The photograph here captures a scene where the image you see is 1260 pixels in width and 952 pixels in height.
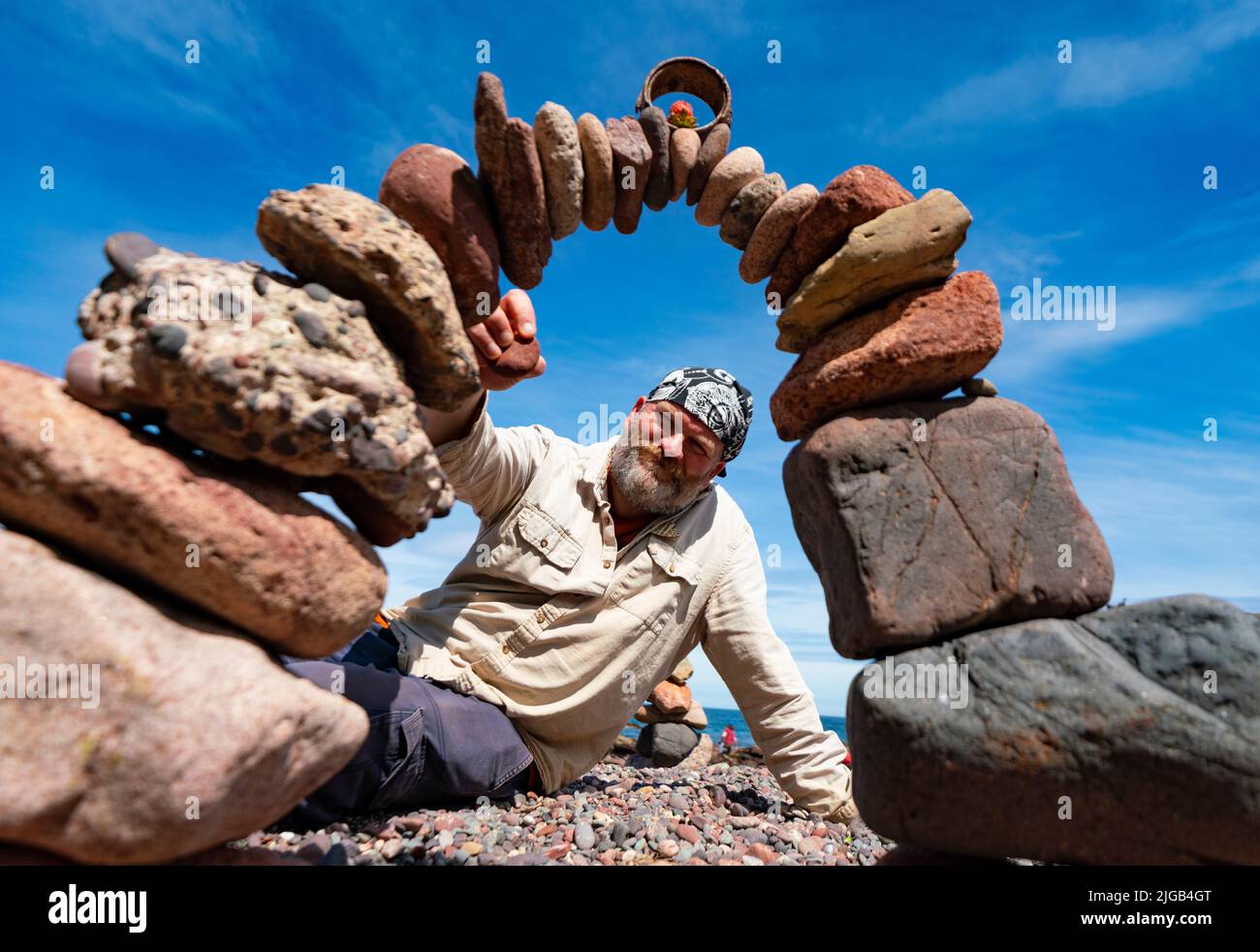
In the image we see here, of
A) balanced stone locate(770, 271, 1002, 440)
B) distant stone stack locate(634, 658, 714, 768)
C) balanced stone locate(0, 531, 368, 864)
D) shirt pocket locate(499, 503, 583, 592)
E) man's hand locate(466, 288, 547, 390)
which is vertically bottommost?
distant stone stack locate(634, 658, 714, 768)

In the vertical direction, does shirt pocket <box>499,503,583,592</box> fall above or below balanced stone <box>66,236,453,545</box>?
below

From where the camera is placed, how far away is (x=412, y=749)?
3740 millimetres

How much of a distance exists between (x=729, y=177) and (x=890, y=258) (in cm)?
94

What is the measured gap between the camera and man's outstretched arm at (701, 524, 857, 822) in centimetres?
450

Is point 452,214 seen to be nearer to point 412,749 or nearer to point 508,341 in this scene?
point 508,341

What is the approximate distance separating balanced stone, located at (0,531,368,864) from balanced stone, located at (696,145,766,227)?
2.87m

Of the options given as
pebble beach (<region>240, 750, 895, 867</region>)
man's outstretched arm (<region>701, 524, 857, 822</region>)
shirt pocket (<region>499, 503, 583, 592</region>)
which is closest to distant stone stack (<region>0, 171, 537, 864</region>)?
pebble beach (<region>240, 750, 895, 867</region>)

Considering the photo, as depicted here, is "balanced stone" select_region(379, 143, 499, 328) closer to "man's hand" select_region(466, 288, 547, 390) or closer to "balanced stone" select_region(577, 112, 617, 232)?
"man's hand" select_region(466, 288, 547, 390)

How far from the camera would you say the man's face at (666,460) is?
4719 millimetres

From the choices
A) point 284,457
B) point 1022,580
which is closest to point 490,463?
point 284,457

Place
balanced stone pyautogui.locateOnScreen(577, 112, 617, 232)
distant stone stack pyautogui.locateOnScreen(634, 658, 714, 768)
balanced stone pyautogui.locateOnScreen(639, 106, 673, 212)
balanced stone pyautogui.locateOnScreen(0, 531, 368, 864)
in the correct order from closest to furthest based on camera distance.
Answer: balanced stone pyautogui.locateOnScreen(0, 531, 368, 864)
balanced stone pyautogui.locateOnScreen(577, 112, 617, 232)
balanced stone pyautogui.locateOnScreen(639, 106, 673, 212)
distant stone stack pyautogui.locateOnScreen(634, 658, 714, 768)
